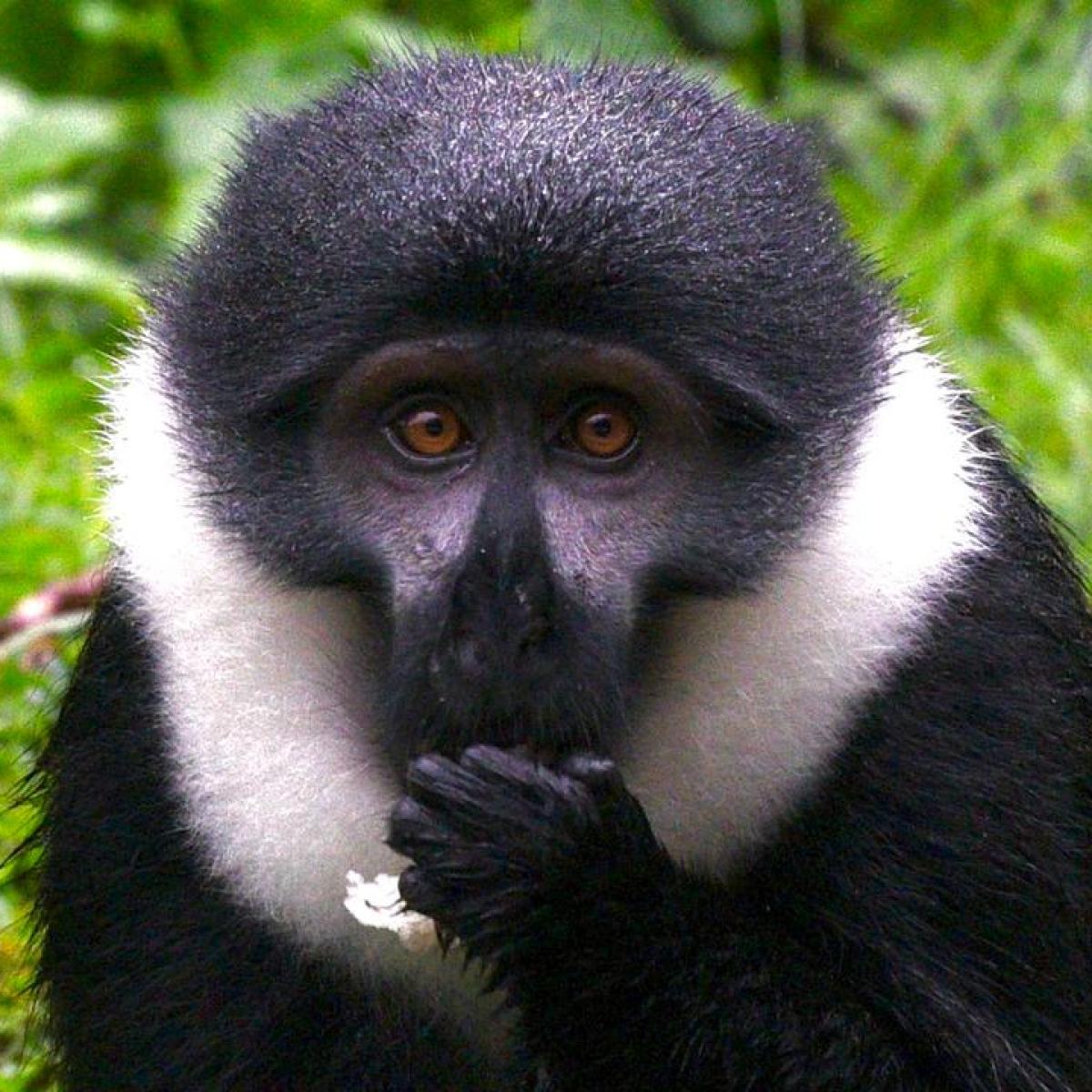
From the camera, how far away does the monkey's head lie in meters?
3.71

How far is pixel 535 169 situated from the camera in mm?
3871

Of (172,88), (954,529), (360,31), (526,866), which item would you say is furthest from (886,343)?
(172,88)

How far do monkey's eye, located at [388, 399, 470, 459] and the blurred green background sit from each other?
115 inches

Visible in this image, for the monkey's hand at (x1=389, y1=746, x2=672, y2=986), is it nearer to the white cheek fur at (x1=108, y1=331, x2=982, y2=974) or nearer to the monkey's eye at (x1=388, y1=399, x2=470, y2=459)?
the white cheek fur at (x1=108, y1=331, x2=982, y2=974)

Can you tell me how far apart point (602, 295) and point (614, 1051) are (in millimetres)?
1306

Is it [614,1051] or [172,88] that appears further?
[172,88]

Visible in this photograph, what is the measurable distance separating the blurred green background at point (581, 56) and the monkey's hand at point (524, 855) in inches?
113

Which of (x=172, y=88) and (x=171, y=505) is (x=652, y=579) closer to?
(x=171, y=505)

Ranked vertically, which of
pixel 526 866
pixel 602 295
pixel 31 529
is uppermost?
pixel 602 295

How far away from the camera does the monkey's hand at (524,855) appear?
3.81m

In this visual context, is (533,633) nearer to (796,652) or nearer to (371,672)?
(371,672)

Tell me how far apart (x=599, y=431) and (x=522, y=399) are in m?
0.14

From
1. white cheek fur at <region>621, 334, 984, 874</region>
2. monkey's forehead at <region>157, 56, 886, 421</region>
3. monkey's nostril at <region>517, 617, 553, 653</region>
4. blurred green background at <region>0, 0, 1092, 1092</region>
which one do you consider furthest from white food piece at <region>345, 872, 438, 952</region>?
blurred green background at <region>0, 0, 1092, 1092</region>

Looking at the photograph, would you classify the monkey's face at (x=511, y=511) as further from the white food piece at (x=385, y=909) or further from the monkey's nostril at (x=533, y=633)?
the white food piece at (x=385, y=909)
